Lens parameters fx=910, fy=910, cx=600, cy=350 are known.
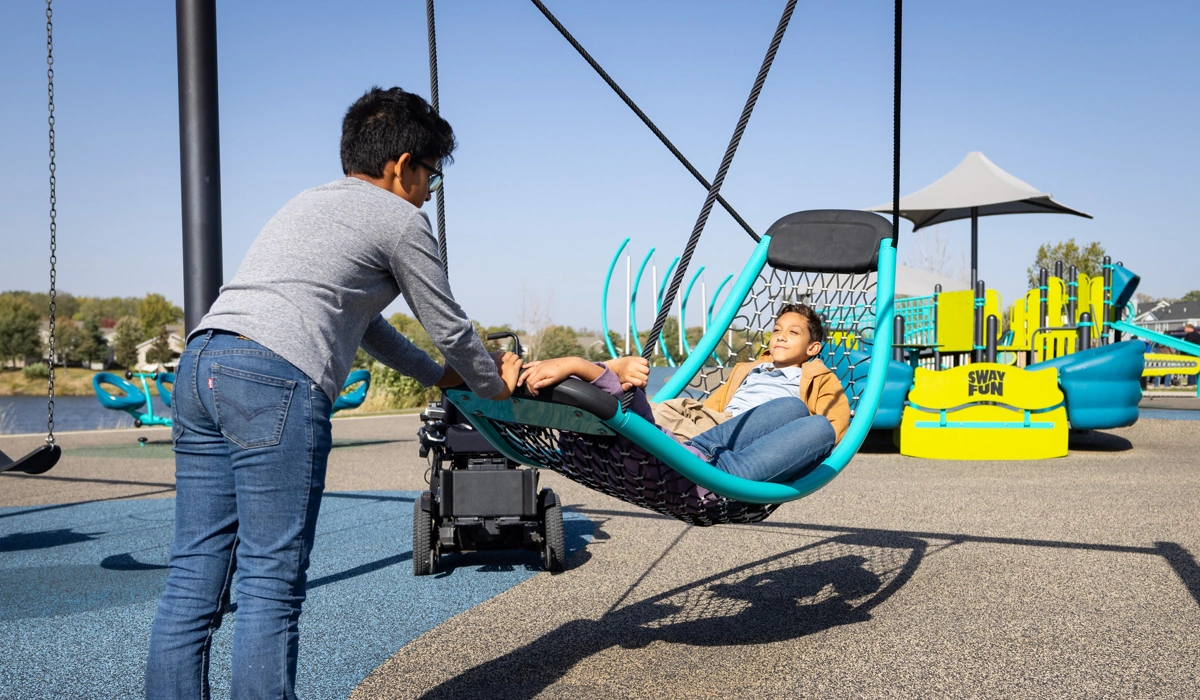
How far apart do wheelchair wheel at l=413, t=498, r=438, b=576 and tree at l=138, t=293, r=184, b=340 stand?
72.6m

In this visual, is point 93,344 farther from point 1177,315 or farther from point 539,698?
point 1177,315

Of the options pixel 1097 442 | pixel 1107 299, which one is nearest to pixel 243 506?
pixel 1097 442

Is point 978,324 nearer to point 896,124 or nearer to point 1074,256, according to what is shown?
point 896,124

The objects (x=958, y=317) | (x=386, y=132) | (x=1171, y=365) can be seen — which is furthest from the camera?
(x=1171, y=365)

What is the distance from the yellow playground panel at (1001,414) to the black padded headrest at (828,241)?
6.22m

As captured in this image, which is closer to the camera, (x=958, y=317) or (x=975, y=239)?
(x=958, y=317)

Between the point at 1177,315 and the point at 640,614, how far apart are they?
68.6 metres

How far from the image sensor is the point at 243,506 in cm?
183

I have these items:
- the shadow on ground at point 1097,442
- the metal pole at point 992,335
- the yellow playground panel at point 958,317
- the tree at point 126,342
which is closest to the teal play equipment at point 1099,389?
the shadow on ground at point 1097,442

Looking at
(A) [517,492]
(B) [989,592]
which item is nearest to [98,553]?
(A) [517,492]

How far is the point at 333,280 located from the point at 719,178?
136 cm

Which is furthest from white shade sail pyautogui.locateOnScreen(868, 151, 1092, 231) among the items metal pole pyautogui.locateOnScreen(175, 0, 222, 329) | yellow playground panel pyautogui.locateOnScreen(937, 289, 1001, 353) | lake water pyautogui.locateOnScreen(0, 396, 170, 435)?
lake water pyautogui.locateOnScreen(0, 396, 170, 435)

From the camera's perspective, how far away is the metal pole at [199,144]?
3.27 meters

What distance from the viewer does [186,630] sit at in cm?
189
